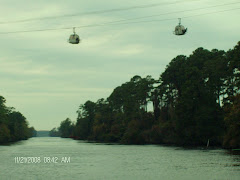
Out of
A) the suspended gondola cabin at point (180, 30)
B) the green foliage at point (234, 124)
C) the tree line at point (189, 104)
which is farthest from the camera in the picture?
the tree line at point (189, 104)

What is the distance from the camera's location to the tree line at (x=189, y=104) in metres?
96.1

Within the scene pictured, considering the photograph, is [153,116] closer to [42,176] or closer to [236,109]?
[236,109]

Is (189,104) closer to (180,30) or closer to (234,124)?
(234,124)

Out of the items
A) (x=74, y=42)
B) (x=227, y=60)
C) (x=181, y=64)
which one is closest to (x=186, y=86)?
(x=227, y=60)

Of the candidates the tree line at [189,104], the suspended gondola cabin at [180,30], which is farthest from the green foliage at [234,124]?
the suspended gondola cabin at [180,30]

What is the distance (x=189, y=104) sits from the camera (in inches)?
4146

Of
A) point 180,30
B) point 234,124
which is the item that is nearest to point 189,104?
point 234,124

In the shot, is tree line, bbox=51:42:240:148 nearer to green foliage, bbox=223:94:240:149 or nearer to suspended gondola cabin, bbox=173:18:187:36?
green foliage, bbox=223:94:240:149

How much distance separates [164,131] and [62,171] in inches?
2931

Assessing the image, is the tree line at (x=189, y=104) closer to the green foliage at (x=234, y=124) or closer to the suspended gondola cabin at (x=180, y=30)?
the green foliage at (x=234, y=124)

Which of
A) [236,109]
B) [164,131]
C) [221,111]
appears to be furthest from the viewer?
[164,131]

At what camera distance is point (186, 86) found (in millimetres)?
108625

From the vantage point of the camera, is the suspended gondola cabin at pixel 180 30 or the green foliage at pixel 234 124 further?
the green foliage at pixel 234 124

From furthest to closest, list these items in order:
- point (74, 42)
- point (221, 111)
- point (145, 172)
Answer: point (221, 111), point (145, 172), point (74, 42)
